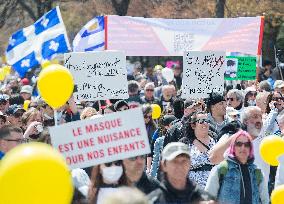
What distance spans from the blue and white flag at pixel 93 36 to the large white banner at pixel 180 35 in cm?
41

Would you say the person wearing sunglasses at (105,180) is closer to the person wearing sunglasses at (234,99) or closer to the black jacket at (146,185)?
the black jacket at (146,185)

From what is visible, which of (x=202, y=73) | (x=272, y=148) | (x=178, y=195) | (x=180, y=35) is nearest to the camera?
(x=178, y=195)

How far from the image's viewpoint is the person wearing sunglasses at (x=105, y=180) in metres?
5.19

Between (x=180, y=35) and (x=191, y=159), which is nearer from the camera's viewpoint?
(x=191, y=159)

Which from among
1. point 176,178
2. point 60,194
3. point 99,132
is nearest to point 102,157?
point 99,132

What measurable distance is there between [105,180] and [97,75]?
487 cm

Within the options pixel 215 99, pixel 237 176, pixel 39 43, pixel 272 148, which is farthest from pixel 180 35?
pixel 237 176

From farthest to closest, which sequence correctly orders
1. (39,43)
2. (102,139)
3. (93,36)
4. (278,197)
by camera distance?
1. (93,36)
2. (39,43)
3. (278,197)
4. (102,139)

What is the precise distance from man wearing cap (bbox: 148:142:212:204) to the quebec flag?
7.47m

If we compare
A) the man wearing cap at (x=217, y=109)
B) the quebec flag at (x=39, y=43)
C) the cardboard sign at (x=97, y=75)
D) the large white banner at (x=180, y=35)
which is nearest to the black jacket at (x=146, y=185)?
the man wearing cap at (x=217, y=109)

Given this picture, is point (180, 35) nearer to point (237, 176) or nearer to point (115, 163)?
point (237, 176)

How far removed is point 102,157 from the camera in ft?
17.0

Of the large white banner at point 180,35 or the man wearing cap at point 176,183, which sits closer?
the man wearing cap at point 176,183

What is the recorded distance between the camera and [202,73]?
10648 millimetres
